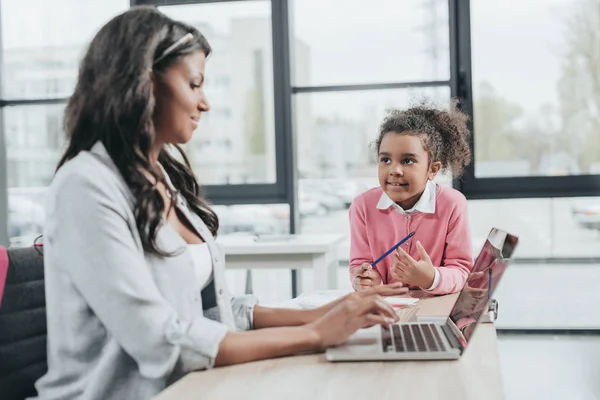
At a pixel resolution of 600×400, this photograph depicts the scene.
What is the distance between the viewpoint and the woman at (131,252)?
3.59 ft

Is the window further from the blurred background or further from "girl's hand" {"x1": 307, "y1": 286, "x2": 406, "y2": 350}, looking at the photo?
"girl's hand" {"x1": 307, "y1": 286, "x2": 406, "y2": 350}

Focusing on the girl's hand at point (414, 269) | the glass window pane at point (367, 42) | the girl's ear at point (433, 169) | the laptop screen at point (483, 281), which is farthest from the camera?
the glass window pane at point (367, 42)

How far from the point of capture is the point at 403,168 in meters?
2.19

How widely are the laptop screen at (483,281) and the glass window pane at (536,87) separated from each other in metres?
2.91

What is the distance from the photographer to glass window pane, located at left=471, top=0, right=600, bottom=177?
13.9 ft

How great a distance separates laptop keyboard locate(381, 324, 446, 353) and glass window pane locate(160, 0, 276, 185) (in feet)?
10.3

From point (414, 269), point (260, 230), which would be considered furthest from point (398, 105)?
point (414, 269)

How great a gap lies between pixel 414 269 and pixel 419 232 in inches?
14.3

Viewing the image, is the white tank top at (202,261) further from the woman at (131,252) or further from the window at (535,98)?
the window at (535,98)

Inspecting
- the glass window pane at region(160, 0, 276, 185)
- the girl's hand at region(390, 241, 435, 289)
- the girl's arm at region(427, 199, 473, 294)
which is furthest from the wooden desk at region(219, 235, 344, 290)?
the girl's hand at region(390, 241, 435, 289)

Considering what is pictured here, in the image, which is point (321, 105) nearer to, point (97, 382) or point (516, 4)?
point (516, 4)

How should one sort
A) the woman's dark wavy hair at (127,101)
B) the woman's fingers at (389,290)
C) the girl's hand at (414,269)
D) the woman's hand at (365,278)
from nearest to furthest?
the woman's dark wavy hair at (127,101) → the woman's fingers at (389,290) → the girl's hand at (414,269) → the woman's hand at (365,278)

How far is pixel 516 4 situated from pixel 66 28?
8.87 feet

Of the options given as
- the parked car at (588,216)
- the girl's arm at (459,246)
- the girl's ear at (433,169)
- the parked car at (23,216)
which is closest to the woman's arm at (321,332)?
the girl's arm at (459,246)
